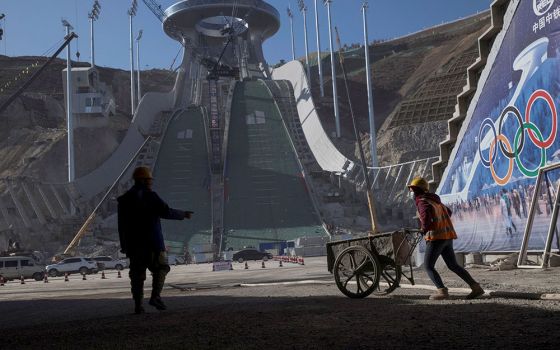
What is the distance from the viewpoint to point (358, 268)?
9.03 metres

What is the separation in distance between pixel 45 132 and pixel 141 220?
80443 millimetres

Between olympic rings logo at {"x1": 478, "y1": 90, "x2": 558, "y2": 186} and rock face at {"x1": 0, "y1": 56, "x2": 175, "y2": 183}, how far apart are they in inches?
2476

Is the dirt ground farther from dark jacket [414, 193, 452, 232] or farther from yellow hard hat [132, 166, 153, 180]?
yellow hard hat [132, 166, 153, 180]

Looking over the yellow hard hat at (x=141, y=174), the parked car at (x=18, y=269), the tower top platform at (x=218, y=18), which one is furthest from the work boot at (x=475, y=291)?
the tower top platform at (x=218, y=18)

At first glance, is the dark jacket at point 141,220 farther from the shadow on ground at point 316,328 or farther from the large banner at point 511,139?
the large banner at point 511,139

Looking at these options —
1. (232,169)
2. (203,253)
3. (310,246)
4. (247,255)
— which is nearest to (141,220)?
(247,255)

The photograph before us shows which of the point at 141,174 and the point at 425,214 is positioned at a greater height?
the point at 141,174

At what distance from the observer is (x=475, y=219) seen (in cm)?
1738

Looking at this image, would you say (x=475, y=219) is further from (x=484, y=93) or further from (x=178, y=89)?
(x=178, y=89)

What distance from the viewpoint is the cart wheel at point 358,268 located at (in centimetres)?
884

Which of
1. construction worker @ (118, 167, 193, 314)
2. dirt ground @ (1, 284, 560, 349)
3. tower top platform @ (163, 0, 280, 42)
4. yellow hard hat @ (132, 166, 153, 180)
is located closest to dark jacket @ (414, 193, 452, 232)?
dirt ground @ (1, 284, 560, 349)

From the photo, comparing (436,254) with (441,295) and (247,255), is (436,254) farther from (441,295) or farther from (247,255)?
(247,255)

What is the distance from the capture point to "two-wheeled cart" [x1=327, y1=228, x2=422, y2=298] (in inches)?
349

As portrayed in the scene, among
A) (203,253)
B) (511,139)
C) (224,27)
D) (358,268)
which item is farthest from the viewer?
(224,27)
